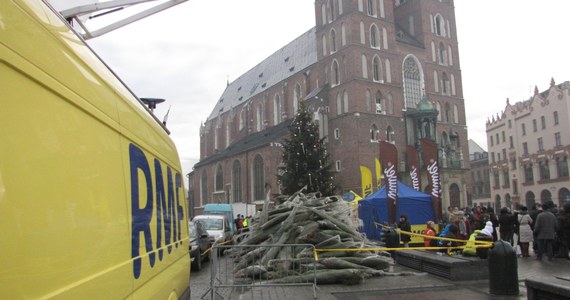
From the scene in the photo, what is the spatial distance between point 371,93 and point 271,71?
23610 millimetres

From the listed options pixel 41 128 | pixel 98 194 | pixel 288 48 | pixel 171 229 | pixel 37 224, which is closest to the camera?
pixel 37 224

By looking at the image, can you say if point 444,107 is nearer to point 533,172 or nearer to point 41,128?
point 533,172

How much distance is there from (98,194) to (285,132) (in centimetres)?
4492

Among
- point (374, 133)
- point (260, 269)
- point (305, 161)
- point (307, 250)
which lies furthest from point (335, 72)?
point (260, 269)

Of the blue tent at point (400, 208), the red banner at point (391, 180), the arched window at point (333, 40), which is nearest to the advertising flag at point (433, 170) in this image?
the blue tent at point (400, 208)

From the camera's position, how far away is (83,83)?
7.90 feet

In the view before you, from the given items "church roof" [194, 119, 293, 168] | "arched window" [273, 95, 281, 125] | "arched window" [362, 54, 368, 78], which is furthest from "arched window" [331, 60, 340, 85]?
"arched window" [273, 95, 281, 125]

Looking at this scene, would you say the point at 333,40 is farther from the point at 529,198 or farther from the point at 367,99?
the point at 529,198

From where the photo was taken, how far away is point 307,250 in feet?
33.7

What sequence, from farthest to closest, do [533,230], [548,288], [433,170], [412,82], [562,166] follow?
[562,166]
[412,82]
[433,170]
[533,230]
[548,288]

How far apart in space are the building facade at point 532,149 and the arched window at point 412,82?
60.7 feet

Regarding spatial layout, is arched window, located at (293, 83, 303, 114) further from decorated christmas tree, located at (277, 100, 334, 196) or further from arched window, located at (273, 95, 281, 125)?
decorated christmas tree, located at (277, 100, 334, 196)

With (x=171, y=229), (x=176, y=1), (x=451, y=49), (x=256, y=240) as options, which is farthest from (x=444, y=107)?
(x=171, y=229)

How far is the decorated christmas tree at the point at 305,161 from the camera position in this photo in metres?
34.8
